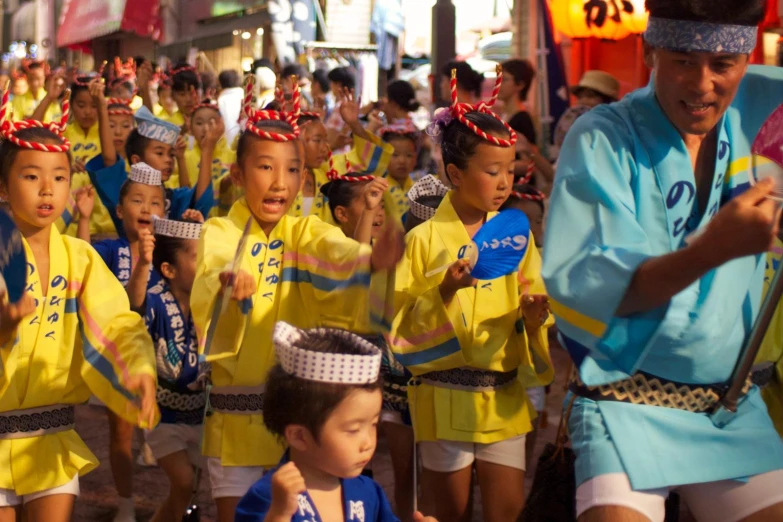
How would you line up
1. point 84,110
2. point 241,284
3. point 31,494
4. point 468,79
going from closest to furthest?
point 241,284 < point 31,494 < point 468,79 < point 84,110

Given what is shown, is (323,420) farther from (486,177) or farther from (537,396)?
(537,396)

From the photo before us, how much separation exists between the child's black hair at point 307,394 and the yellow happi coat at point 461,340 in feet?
3.71

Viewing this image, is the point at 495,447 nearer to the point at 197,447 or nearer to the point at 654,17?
the point at 197,447

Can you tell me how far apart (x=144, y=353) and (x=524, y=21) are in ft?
30.2

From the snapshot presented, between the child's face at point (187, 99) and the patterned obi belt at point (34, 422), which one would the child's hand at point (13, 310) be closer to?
the patterned obi belt at point (34, 422)

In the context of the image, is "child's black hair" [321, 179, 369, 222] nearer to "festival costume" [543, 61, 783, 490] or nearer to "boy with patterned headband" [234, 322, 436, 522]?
"boy with patterned headband" [234, 322, 436, 522]

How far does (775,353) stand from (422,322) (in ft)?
3.99

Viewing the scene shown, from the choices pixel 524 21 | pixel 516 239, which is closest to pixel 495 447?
pixel 516 239

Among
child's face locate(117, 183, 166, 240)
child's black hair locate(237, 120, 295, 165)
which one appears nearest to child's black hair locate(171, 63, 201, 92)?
child's face locate(117, 183, 166, 240)

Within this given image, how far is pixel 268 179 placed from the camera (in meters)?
4.25

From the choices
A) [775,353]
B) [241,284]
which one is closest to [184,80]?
[241,284]

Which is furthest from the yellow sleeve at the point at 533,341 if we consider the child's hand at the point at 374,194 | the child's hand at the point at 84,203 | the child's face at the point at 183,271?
the child's hand at the point at 84,203

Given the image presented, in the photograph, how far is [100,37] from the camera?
33688mm

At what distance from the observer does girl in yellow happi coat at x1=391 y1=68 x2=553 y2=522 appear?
4207mm
